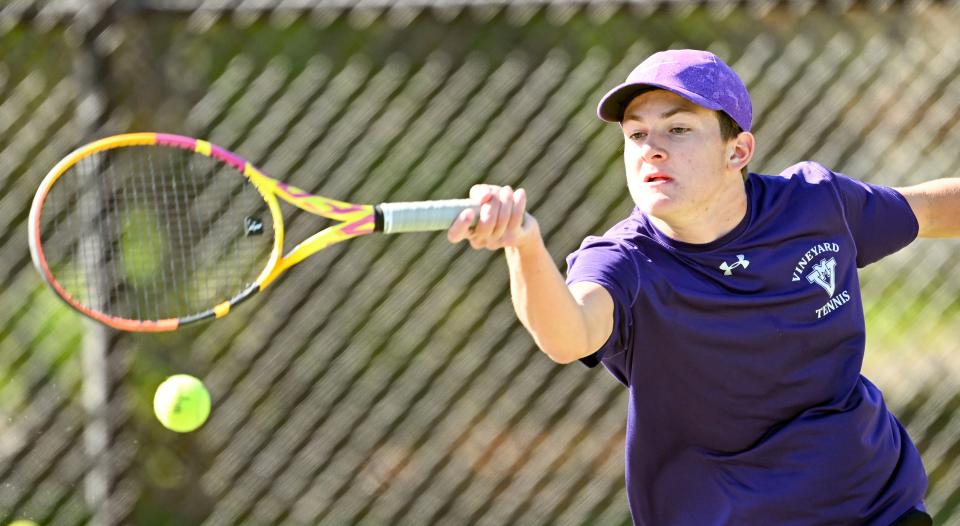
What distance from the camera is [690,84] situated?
2.84 meters

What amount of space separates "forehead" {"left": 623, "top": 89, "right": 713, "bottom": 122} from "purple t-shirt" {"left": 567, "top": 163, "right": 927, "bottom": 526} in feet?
0.78

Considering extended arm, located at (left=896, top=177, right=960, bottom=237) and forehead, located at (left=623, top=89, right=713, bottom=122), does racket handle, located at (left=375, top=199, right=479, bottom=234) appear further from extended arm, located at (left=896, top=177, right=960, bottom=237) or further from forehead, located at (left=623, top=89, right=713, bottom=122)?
extended arm, located at (left=896, top=177, right=960, bottom=237)

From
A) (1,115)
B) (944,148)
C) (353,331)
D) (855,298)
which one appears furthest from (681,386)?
(1,115)

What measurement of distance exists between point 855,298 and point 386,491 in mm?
1975

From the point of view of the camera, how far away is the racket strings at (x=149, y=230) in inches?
165

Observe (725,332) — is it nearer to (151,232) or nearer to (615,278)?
(615,278)

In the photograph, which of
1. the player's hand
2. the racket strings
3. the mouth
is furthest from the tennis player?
the racket strings

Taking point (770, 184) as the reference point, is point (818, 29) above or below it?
above

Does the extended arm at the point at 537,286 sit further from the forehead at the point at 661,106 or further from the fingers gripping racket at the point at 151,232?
the fingers gripping racket at the point at 151,232

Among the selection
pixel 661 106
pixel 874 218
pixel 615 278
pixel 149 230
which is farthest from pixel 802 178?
pixel 149 230

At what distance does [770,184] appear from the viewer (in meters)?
3.10

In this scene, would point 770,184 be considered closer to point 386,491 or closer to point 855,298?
point 855,298

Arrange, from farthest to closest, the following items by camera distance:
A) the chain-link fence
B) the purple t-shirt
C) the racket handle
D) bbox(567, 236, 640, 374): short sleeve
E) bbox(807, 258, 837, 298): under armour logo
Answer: the chain-link fence < bbox(807, 258, 837, 298): under armour logo < the purple t-shirt < bbox(567, 236, 640, 374): short sleeve < the racket handle

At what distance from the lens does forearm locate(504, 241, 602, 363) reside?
2.55 meters
